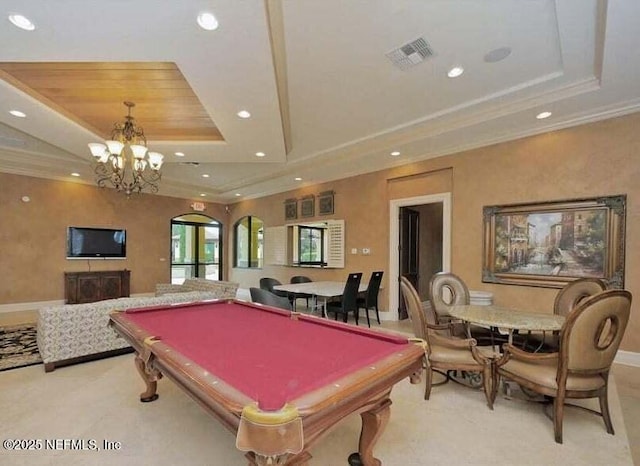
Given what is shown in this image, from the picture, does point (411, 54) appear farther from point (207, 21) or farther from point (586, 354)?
point (586, 354)

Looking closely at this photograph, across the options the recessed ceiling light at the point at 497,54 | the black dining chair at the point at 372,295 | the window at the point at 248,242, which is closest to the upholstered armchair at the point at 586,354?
the recessed ceiling light at the point at 497,54

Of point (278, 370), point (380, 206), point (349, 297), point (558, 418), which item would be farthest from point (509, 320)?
point (380, 206)

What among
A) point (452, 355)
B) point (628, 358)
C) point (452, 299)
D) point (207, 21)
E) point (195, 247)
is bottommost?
point (628, 358)

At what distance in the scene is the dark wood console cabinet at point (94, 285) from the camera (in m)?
7.14

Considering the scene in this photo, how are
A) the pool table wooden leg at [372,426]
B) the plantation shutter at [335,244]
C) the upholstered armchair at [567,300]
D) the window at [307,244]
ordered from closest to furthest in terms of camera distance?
the pool table wooden leg at [372,426], the upholstered armchair at [567,300], the plantation shutter at [335,244], the window at [307,244]

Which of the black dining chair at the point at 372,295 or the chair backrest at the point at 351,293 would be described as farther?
the black dining chair at the point at 372,295

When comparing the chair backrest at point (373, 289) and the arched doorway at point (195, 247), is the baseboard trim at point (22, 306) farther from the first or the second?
the chair backrest at point (373, 289)

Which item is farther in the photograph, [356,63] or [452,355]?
[356,63]

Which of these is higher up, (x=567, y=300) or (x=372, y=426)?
(x=567, y=300)

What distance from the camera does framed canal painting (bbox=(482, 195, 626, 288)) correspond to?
3.75m

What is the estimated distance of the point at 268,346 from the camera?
1.90 meters

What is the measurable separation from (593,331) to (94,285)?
29.4 ft

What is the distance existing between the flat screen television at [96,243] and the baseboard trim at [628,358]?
9.94m

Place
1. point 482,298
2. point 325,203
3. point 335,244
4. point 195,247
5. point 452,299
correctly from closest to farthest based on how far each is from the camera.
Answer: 1. point 452,299
2. point 482,298
3. point 335,244
4. point 325,203
5. point 195,247
